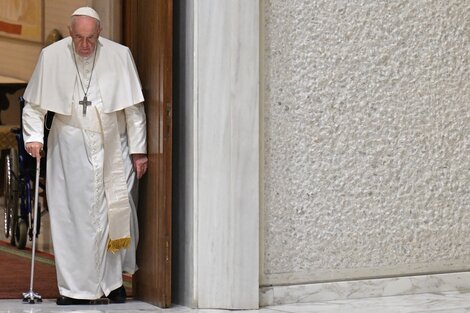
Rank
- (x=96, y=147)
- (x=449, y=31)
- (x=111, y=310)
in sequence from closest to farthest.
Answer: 1. (x=111, y=310)
2. (x=96, y=147)
3. (x=449, y=31)

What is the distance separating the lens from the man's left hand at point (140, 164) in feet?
26.3

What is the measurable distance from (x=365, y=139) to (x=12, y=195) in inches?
180

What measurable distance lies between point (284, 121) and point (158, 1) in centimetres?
114

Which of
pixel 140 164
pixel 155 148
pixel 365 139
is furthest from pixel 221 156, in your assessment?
pixel 365 139

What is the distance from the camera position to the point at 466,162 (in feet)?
28.6

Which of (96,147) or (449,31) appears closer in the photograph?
(96,147)

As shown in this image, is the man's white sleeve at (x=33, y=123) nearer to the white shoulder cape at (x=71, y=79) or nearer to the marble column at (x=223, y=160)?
the white shoulder cape at (x=71, y=79)

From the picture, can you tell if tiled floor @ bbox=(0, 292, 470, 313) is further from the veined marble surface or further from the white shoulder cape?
the white shoulder cape

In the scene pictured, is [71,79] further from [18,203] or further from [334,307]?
[18,203]

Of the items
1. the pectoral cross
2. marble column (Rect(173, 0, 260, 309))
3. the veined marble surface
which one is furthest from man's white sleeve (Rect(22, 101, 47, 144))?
the veined marble surface

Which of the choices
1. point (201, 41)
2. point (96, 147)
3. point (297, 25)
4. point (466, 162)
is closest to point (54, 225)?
point (96, 147)

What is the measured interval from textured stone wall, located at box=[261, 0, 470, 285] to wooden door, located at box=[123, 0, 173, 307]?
66 cm

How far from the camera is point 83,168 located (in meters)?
8.00

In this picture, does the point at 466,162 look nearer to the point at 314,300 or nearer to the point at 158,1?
the point at 314,300
